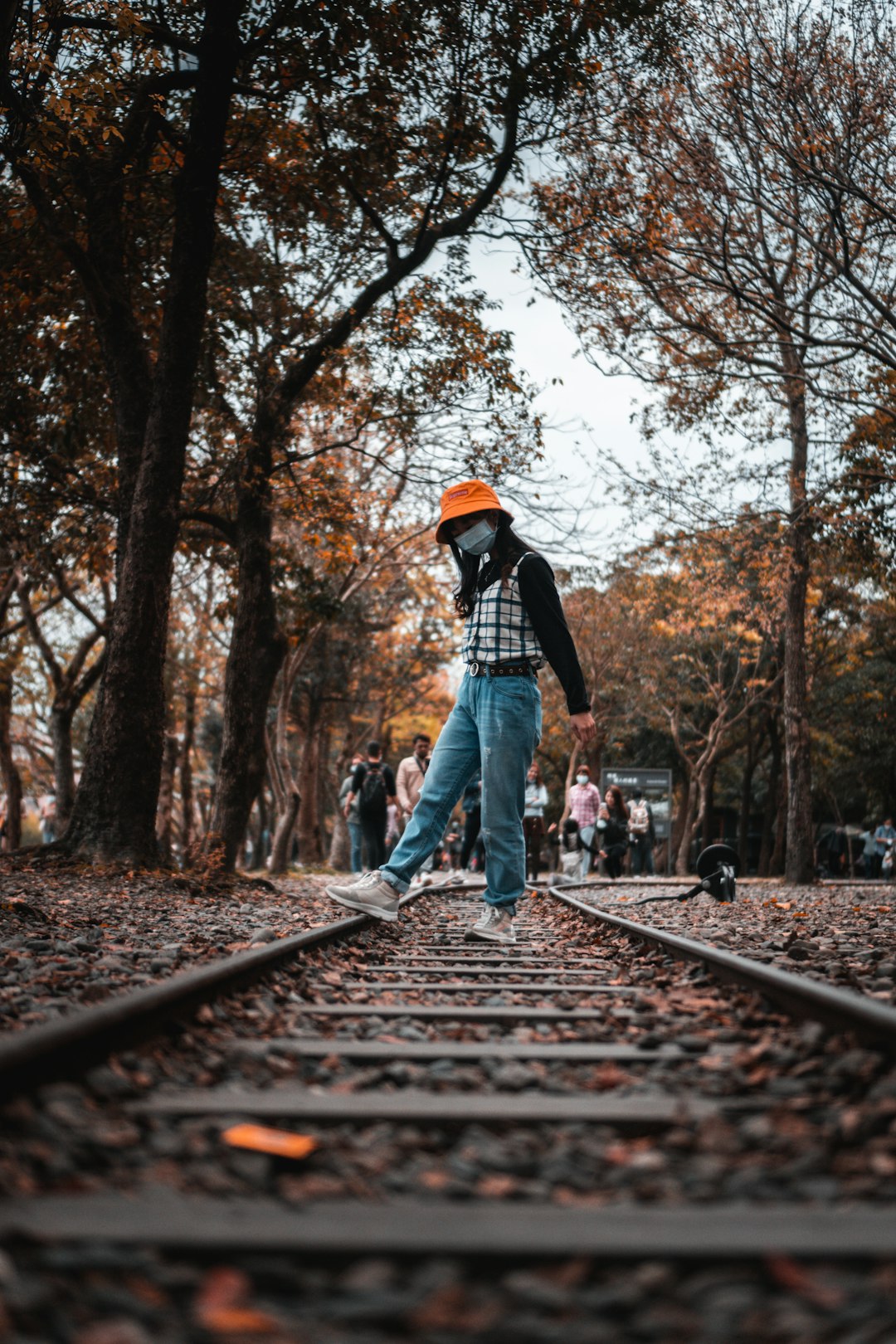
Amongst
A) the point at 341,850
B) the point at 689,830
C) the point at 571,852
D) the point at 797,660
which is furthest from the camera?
the point at 689,830

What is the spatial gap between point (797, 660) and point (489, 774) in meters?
16.2

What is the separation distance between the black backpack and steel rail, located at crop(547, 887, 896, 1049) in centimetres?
1032

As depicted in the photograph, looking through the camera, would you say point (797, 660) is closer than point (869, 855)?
Yes

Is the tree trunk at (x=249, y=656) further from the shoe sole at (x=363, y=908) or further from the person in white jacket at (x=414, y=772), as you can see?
the shoe sole at (x=363, y=908)

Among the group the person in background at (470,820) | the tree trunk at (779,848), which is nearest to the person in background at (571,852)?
the person in background at (470,820)

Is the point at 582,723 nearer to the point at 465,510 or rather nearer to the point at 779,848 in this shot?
the point at 465,510

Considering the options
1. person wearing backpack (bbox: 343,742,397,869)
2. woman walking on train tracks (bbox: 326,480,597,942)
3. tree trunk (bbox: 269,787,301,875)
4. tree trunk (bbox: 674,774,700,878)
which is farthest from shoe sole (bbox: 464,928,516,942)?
tree trunk (bbox: 674,774,700,878)

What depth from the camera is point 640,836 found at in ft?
90.9

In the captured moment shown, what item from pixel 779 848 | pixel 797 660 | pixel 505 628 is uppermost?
pixel 797 660

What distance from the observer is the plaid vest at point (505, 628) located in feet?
19.4

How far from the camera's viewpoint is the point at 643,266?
46.9ft

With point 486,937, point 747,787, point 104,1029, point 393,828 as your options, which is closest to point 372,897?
point 486,937

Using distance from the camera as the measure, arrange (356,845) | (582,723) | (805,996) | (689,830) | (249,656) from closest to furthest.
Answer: (805,996) < (582,723) < (249,656) < (356,845) < (689,830)

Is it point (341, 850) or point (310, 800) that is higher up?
point (310, 800)
